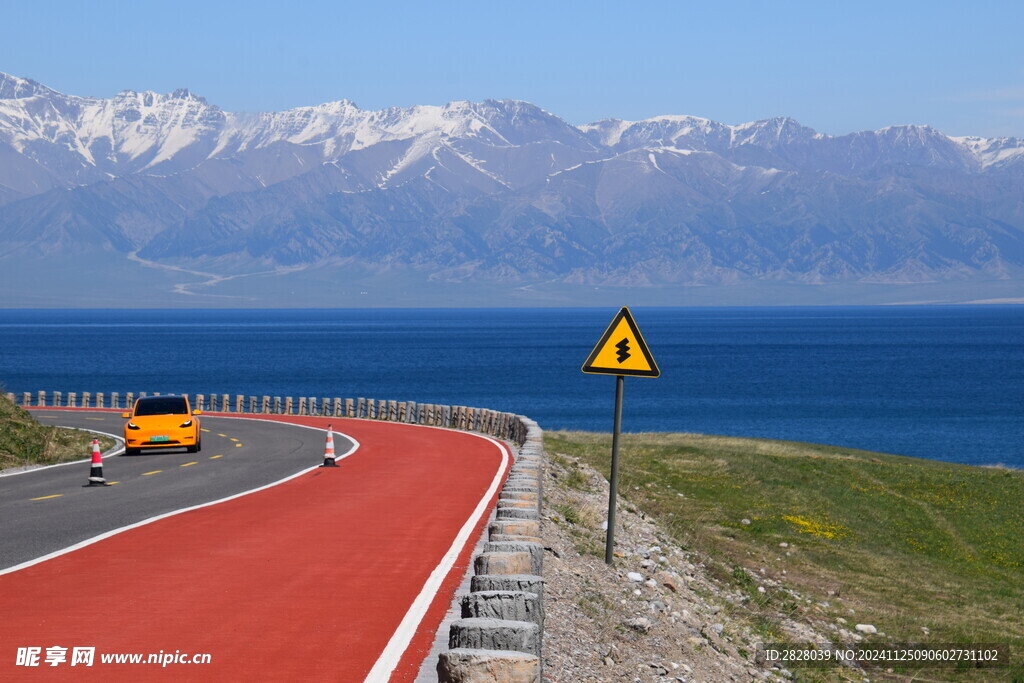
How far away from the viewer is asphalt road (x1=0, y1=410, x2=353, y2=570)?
15.6m

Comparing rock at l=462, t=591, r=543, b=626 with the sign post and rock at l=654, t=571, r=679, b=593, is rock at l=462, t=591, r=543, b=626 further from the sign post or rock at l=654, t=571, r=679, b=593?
rock at l=654, t=571, r=679, b=593

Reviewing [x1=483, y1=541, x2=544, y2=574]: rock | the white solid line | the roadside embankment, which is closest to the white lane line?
the white solid line

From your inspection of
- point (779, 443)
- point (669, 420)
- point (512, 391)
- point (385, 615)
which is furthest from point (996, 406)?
point (385, 615)

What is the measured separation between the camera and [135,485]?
2231cm

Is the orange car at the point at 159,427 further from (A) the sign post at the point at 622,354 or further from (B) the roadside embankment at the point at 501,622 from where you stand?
(B) the roadside embankment at the point at 501,622

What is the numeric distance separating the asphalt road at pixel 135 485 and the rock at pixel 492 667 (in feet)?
25.1

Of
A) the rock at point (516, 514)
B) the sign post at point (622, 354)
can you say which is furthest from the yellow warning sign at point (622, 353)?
the rock at point (516, 514)

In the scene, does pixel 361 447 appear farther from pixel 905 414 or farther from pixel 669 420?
pixel 905 414

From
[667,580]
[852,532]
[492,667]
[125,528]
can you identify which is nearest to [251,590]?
[125,528]

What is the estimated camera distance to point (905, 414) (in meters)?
94.7

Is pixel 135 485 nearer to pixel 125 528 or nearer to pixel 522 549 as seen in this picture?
pixel 125 528

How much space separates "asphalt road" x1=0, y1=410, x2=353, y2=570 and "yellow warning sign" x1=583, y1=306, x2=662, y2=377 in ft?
20.5

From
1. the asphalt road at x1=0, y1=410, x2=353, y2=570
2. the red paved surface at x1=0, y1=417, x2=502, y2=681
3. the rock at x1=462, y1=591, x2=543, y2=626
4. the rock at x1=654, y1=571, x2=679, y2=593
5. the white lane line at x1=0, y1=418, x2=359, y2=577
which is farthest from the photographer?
the rock at x1=654, y1=571, x2=679, y2=593

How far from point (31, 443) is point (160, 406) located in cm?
A: 351
